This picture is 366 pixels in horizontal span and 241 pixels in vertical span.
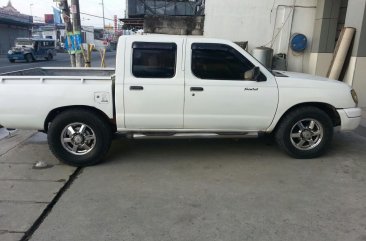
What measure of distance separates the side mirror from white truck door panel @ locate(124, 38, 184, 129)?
903 millimetres

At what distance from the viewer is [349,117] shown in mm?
5504

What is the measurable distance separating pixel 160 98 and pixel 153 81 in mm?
254

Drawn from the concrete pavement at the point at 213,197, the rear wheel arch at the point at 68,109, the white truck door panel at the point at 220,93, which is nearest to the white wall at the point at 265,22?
the concrete pavement at the point at 213,197

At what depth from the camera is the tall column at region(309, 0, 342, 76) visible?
11.4m

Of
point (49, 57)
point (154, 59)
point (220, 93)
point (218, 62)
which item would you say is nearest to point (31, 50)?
point (49, 57)

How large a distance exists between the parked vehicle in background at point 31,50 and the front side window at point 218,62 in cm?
2899

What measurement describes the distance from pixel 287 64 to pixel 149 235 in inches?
407

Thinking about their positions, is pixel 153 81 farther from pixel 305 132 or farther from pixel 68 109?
pixel 305 132

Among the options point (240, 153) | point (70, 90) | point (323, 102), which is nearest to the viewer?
point (70, 90)

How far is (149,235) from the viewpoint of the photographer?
3.47 m

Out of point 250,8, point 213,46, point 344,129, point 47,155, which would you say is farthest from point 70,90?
point 250,8

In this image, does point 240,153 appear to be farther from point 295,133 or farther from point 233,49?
point 233,49

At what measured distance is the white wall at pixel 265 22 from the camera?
1216 cm

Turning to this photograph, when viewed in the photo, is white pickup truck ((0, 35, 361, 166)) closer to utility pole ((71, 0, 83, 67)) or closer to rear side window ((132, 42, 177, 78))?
rear side window ((132, 42, 177, 78))
